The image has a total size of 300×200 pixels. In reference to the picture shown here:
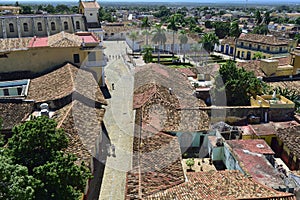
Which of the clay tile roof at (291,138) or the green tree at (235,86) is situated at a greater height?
the green tree at (235,86)

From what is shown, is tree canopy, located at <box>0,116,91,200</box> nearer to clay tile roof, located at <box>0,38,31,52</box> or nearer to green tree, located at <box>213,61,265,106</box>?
green tree, located at <box>213,61,265,106</box>

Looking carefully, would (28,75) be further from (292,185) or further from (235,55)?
(235,55)

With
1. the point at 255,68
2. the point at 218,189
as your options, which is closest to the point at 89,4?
the point at 255,68

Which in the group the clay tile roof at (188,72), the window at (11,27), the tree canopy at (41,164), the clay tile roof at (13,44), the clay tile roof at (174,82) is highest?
the window at (11,27)

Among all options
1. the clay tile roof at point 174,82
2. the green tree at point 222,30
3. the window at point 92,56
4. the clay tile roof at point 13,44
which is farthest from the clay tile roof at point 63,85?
the green tree at point 222,30

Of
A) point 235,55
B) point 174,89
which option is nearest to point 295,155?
point 174,89

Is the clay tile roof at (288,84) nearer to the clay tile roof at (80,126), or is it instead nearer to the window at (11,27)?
the clay tile roof at (80,126)
